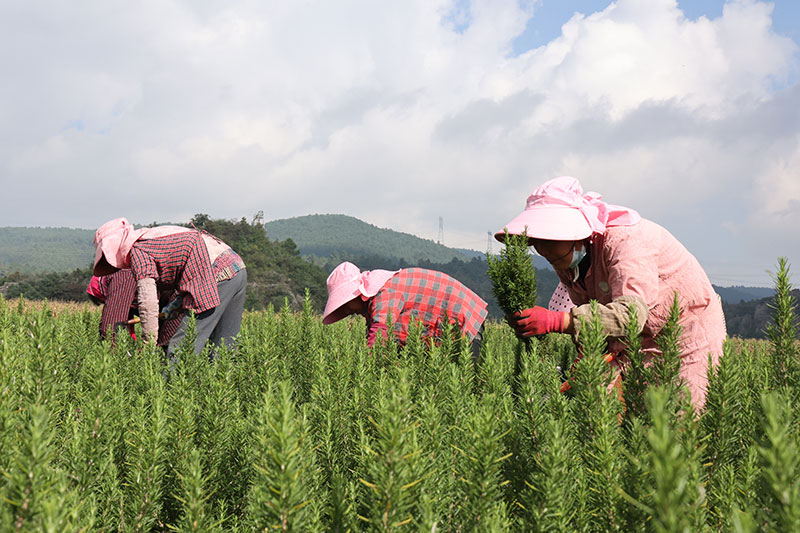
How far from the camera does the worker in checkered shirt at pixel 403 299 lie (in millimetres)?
4789

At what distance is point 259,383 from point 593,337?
2167mm

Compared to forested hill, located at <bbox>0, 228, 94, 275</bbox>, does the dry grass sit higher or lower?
lower

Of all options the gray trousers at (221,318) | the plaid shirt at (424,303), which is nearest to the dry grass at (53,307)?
the gray trousers at (221,318)

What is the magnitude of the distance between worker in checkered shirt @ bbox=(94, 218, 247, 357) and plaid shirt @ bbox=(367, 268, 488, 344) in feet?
4.46

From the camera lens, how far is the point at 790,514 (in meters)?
0.92

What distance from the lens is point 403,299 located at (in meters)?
4.82

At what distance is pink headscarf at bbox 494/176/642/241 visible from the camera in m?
2.56

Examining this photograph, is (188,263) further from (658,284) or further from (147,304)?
(658,284)

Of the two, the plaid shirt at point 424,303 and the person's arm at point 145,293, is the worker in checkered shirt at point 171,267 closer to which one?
the person's arm at point 145,293

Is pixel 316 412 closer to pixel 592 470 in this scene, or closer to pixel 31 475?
pixel 592 470

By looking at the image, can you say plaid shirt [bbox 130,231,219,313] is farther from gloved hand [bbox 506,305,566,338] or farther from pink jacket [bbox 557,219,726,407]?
gloved hand [bbox 506,305,566,338]

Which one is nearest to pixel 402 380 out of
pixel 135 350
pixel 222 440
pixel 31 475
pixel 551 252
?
pixel 31 475

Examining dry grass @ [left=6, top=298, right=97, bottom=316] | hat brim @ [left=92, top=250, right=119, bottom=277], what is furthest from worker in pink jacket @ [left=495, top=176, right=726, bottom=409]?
hat brim @ [left=92, top=250, right=119, bottom=277]

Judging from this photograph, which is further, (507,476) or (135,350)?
(135,350)
